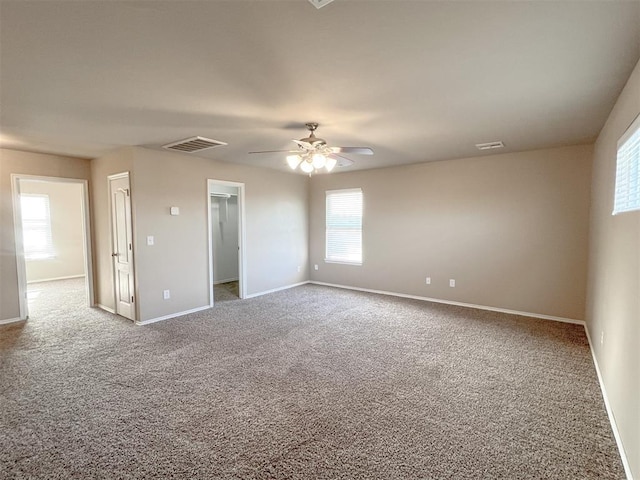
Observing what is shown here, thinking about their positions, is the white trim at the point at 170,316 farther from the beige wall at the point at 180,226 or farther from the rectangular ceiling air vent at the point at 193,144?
the rectangular ceiling air vent at the point at 193,144

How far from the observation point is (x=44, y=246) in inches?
302

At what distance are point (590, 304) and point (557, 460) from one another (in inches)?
111

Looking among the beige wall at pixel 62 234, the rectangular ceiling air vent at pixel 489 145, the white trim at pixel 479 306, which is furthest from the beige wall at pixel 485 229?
the beige wall at pixel 62 234

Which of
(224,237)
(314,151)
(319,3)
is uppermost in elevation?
(319,3)

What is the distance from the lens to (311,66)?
2.12 metres

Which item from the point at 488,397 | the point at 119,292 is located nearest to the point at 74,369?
the point at 119,292

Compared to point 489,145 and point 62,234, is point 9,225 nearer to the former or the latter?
point 62,234

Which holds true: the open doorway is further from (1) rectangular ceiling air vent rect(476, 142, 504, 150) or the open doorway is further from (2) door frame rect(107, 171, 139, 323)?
(1) rectangular ceiling air vent rect(476, 142, 504, 150)

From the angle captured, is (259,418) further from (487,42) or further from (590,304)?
(590,304)

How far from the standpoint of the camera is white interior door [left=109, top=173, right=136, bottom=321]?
456 cm

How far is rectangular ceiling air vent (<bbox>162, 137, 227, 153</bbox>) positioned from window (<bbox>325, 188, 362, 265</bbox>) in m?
3.16

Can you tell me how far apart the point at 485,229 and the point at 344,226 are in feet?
9.04

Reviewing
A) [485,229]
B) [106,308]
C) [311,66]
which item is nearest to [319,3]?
[311,66]

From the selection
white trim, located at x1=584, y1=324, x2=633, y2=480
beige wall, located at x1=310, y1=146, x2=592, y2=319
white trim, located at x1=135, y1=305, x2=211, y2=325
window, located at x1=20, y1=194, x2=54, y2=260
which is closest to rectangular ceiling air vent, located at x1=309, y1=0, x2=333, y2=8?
white trim, located at x1=584, y1=324, x2=633, y2=480
